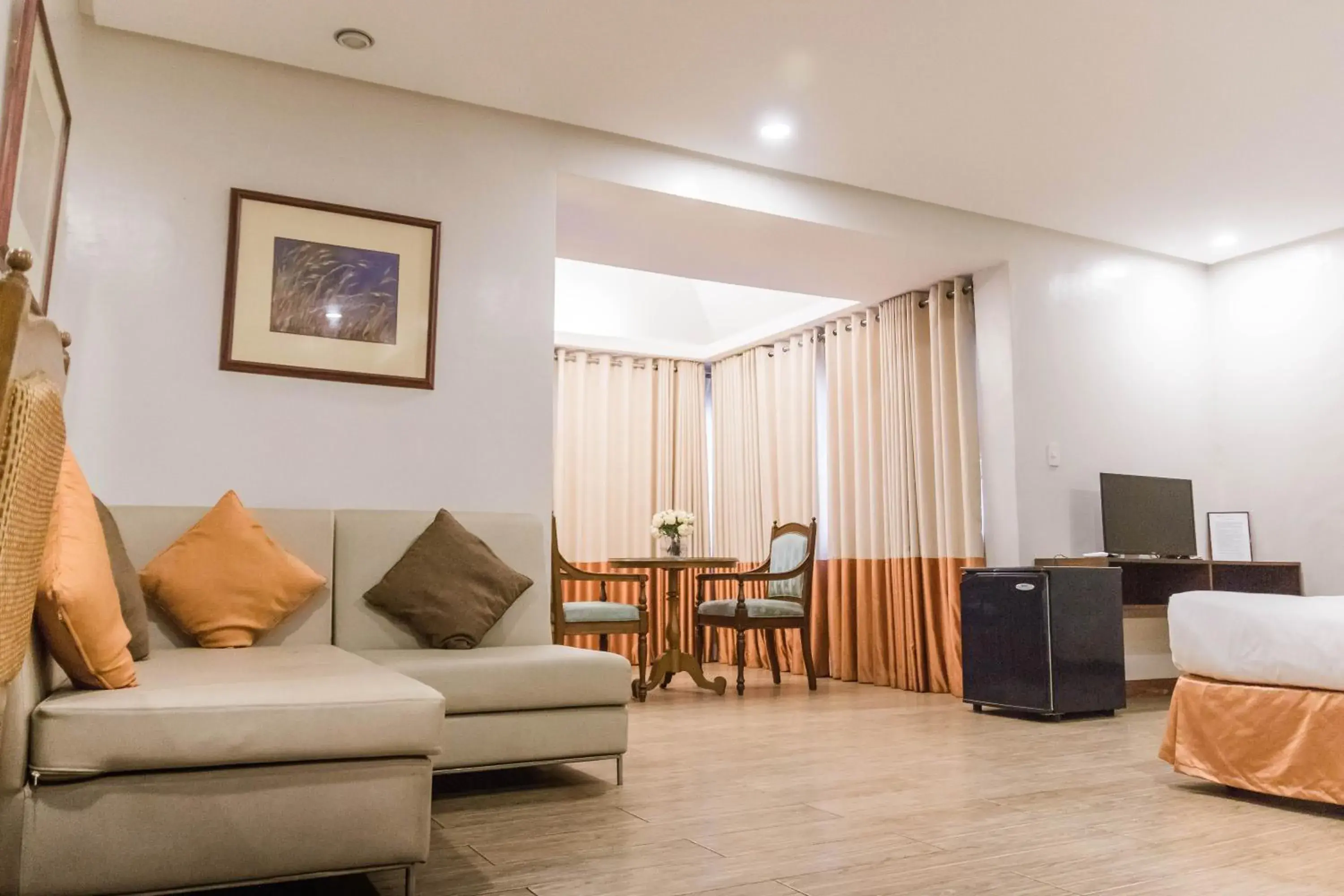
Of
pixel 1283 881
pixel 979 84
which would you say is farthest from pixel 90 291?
pixel 1283 881

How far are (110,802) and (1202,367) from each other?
6.18 metres

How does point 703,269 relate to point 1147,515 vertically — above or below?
above

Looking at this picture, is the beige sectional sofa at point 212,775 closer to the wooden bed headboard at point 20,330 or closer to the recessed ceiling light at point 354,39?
the wooden bed headboard at point 20,330

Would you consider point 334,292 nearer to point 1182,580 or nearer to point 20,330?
point 20,330

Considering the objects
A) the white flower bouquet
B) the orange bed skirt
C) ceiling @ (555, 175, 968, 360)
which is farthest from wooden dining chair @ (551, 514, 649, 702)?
the orange bed skirt

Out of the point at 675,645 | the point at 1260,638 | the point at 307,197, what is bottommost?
the point at 675,645

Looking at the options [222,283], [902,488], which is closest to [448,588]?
[222,283]

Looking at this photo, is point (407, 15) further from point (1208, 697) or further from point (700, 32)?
point (1208, 697)

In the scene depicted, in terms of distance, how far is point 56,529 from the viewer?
1738 millimetres

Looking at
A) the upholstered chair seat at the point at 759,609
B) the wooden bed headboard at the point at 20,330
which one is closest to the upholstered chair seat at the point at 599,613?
the upholstered chair seat at the point at 759,609

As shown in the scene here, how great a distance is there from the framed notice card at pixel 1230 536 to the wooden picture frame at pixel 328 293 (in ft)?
15.4

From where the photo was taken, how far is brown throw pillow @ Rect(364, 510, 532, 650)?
3125 millimetres

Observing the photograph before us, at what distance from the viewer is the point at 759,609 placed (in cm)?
562

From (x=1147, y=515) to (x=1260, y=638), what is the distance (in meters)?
2.76
